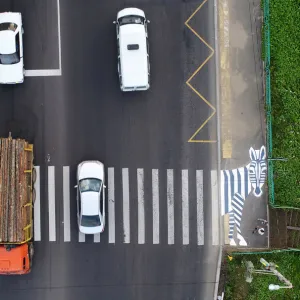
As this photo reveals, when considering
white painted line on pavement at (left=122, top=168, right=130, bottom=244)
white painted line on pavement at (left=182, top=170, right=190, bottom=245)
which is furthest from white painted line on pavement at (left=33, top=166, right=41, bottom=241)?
white painted line on pavement at (left=182, top=170, right=190, bottom=245)

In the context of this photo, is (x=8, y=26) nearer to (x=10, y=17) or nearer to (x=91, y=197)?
(x=10, y=17)

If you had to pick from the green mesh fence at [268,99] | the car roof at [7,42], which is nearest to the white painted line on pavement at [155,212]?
the green mesh fence at [268,99]

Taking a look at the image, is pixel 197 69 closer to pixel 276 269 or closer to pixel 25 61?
pixel 25 61

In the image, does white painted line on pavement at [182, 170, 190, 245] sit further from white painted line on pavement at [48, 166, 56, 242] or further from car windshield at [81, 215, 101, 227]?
white painted line on pavement at [48, 166, 56, 242]

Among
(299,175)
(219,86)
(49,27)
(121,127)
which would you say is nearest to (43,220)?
(121,127)

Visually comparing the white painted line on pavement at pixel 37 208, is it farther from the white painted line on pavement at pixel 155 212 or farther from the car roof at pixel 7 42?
the car roof at pixel 7 42

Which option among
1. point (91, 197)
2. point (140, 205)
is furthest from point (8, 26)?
point (140, 205)
